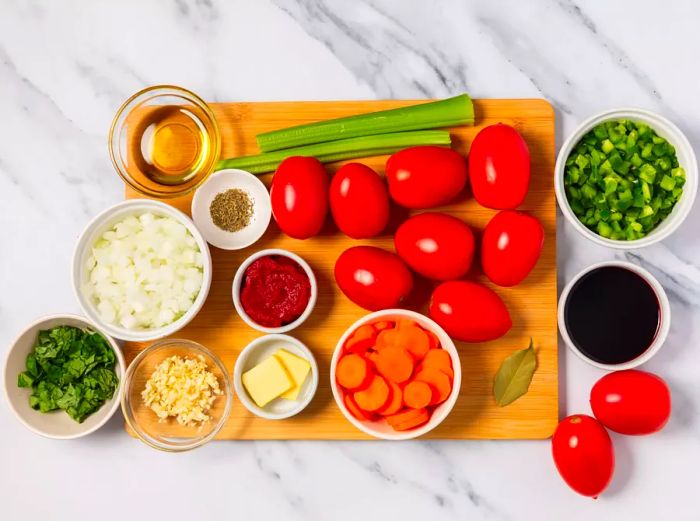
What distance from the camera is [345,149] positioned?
5.92 ft

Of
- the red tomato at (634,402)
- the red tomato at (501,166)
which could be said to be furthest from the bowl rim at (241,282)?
the red tomato at (634,402)

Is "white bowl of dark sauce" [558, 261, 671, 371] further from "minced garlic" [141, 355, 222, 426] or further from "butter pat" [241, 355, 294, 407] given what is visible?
"minced garlic" [141, 355, 222, 426]

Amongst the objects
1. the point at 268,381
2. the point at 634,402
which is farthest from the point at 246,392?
the point at 634,402

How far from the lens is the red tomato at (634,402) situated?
1.73 meters

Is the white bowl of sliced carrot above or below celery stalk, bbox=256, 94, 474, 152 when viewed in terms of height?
below

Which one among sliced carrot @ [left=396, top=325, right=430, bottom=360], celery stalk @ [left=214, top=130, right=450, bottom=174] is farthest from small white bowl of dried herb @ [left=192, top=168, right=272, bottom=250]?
sliced carrot @ [left=396, top=325, right=430, bottom=360]

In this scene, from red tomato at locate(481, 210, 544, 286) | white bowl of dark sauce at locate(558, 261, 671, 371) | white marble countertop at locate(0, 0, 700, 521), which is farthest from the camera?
white marble countertop at locate(0, 0, 700, 521)

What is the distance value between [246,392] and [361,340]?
30 centimetres

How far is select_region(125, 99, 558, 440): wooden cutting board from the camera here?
5.97 feet

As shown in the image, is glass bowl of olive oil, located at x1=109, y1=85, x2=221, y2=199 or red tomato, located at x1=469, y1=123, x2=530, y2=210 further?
glass bowl of olive oil, located at x1=109, y1=85, x2=221, y2=199

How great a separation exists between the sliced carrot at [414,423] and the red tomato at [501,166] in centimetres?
50

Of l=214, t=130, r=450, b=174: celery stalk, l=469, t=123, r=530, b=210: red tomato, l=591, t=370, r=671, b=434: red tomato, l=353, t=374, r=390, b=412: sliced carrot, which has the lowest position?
l=591, t=370, r=671, b=434: red tomato

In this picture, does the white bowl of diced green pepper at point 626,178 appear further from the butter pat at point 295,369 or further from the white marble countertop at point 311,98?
the butter pat at point 295,369

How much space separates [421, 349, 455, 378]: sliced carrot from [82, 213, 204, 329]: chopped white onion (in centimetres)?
55
